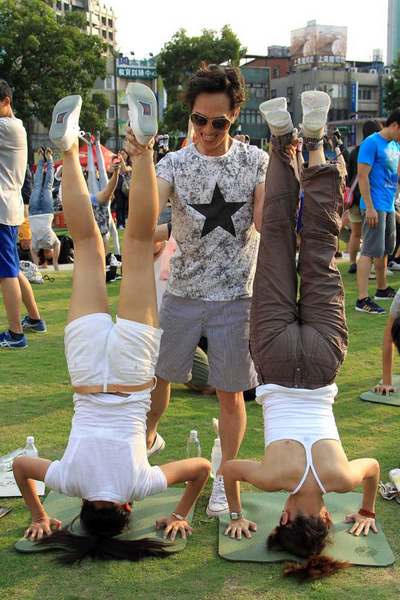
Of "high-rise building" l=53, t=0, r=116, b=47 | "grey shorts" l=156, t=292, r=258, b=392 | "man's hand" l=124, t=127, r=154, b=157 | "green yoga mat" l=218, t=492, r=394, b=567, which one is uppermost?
"high-rise building" l=53, t=0, r=116, b=47

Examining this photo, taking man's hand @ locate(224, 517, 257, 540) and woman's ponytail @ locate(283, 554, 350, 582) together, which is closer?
woman's ponytail @ locate(283, 554, 350, 582)

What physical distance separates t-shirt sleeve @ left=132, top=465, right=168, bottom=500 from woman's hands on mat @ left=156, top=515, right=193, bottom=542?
36 cm

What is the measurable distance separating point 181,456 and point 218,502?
0.71 m

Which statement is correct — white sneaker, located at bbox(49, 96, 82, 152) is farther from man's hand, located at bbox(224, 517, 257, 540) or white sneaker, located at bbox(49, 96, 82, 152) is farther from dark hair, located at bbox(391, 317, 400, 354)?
dark hair, located at bbox(391, 317, 400, 354)

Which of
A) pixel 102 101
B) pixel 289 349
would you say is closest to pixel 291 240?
pixel 289 349

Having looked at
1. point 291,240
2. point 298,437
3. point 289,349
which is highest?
point 291,240

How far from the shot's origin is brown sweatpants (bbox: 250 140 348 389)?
139 inches

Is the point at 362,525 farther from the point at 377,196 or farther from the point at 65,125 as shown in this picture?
the point at 377,196

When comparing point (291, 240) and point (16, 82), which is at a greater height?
point (16, 82)

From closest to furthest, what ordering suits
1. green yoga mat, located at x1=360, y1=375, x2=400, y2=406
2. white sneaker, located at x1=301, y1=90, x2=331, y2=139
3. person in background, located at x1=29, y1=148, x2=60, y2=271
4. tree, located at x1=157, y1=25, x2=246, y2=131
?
white sneaker, located at x1=301, y1=90, x2=331, y2=139, green yoga mat, located at x1=360, y1=375, x2=400, y2=406, person in background, located at x1=29, y1=148, x2=60, y2=271, tree, located at x1=157, y1=25, x2=246, y2=131

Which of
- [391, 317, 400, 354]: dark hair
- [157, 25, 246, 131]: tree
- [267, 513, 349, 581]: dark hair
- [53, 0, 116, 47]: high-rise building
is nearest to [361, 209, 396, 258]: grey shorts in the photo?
[391, 317, 400, 354]: dark hair

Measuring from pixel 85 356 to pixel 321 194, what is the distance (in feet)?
4.84

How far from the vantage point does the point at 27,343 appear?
23.7ft

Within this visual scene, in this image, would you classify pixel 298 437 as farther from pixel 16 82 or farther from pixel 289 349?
pixel 16 82
